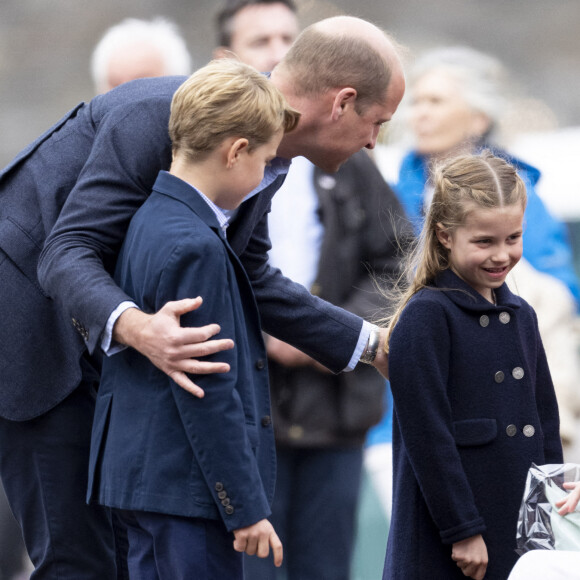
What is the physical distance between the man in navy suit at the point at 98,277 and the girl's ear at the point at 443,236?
11.8 inches

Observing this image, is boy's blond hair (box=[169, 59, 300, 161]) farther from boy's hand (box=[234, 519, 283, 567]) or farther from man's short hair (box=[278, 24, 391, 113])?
boy's hand (box=[234, 519, 283, 567])

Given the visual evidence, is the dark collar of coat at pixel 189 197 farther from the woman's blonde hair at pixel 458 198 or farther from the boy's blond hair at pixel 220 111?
the woman's blonde hair at pixel 458 198

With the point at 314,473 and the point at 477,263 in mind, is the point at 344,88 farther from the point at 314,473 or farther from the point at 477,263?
the point at 314,473

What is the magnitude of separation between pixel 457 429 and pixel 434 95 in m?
2.26

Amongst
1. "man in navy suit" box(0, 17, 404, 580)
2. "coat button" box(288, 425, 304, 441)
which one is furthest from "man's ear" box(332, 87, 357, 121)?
Answer: "coat button" box(288, 425, 304, 441)

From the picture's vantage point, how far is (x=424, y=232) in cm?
309

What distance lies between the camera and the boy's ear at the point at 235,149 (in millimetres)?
2605

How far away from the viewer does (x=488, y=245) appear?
9.59 ft

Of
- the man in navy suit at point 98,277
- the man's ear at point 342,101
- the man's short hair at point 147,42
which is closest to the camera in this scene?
the man in navy suit at point 98,277

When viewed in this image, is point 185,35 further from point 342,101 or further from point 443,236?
point 443,236

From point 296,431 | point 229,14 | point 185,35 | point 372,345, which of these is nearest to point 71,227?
point 372,345

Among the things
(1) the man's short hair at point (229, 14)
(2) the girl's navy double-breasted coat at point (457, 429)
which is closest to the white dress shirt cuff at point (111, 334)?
(2) the girl's navy double-breasted coat at point (457, 429)

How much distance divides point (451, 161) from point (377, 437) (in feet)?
5.66

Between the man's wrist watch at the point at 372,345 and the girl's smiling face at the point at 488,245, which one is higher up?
the girl's smiling face at the point at 488,245
